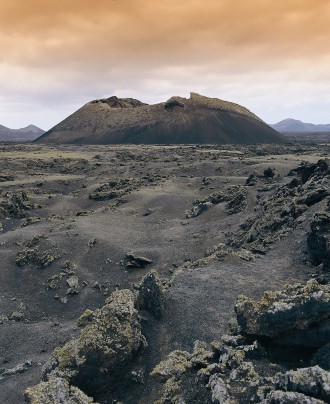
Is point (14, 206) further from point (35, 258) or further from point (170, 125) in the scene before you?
point (170, 125)

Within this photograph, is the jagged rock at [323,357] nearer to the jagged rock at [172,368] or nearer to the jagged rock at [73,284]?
the jagged rock at [172,368]

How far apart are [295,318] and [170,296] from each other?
27.3ft

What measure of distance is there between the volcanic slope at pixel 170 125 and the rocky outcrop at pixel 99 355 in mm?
138540

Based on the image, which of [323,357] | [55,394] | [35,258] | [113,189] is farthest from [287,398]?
[113,189]

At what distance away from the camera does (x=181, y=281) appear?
66.7 ft

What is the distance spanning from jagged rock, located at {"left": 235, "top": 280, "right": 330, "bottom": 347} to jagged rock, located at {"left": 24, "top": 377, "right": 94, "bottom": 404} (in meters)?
5.77

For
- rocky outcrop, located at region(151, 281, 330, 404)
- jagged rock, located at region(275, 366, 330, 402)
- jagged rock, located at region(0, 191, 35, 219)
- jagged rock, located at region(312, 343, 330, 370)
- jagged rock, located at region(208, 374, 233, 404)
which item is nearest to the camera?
jagged rock, located at region(275, 366, 330, 402)

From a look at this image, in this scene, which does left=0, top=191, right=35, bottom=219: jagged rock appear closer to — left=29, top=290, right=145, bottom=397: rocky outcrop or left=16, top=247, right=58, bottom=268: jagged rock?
left=16, top=247, right=58, bottom=268: jagged rock

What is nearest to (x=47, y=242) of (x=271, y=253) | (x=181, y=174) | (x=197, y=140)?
(x=271, y=253)

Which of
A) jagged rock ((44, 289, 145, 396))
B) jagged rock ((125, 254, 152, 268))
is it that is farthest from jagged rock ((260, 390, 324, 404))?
jagged rock ((125, 254, 152, 268))

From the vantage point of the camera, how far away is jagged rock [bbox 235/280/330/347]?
10.9 meters

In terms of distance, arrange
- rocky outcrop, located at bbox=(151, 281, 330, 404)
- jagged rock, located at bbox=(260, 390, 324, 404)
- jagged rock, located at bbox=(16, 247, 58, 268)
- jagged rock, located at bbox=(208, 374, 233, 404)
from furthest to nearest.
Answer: jagged rock, located at bbox=(16, 247, 58, 268), jagged rock, located at bbox=(208, 374, 233, 404), rocky outcrop, located at bbox=(151, 281, 330, 404), jagged rock, located at bbox=(260, 390, 324, 404)

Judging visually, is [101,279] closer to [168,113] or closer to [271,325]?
[271,325]

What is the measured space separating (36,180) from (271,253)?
4723cm
